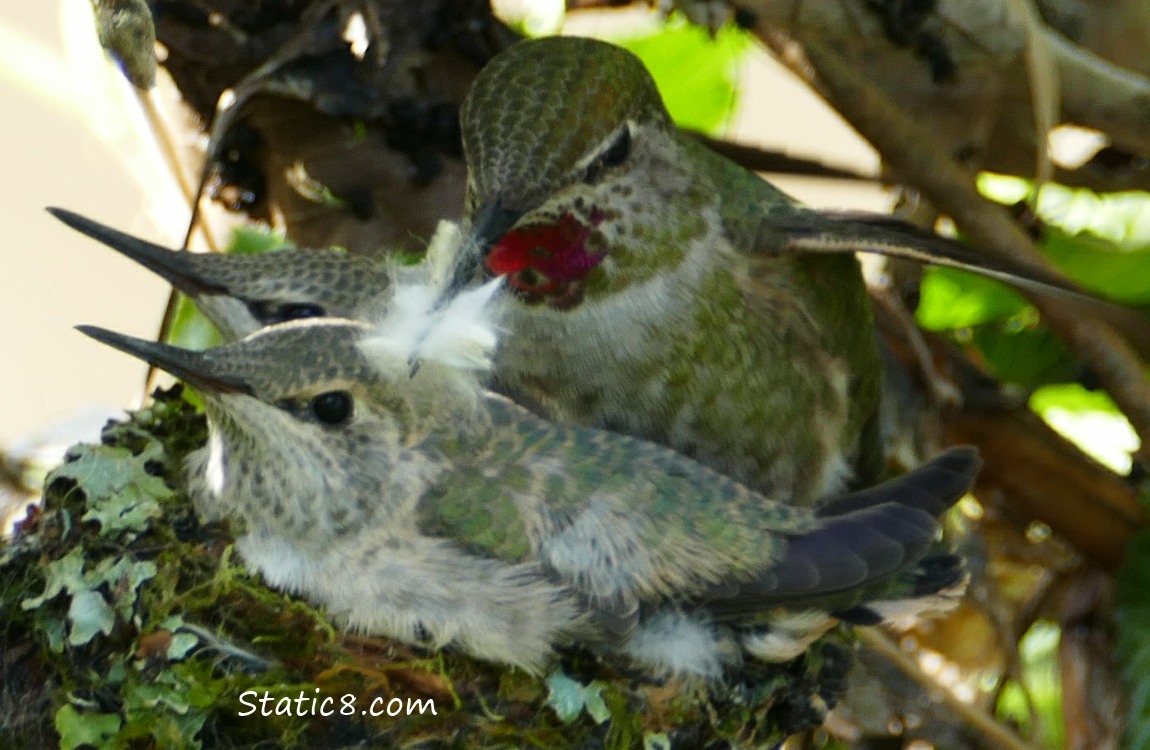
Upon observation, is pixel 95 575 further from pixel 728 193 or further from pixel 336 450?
pixel 728 193

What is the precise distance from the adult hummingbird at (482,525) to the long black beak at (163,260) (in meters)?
0.21

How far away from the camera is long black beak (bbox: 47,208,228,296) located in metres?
1.89

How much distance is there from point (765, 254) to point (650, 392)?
0.30 m

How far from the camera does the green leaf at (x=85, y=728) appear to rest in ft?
5.69

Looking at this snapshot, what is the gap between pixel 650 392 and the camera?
2.23 m

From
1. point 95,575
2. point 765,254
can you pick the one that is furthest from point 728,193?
point 95,575

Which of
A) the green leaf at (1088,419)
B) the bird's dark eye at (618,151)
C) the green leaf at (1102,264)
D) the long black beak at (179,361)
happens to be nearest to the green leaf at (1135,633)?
the green leaf at (1088,419)

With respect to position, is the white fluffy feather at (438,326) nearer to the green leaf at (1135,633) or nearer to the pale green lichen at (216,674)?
the pale green lichen at (216,674)

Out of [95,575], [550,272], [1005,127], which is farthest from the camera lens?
[1005,127]

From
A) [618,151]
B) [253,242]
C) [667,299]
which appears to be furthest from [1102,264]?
[253,242]

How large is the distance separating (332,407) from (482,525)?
25cm

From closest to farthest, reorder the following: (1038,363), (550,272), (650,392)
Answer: (550,272)
(650,392)
(1038,363)

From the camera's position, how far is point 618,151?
2.12 m

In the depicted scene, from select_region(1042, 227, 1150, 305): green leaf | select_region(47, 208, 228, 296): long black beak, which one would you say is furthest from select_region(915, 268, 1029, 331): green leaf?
select_region(47, 208, 228, 296): long black beak
